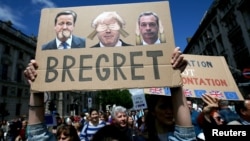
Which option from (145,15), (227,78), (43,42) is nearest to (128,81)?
(145,15)

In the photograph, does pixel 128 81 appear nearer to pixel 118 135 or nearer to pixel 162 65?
pixel 162 65

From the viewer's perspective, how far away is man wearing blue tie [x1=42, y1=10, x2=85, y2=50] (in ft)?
6.49

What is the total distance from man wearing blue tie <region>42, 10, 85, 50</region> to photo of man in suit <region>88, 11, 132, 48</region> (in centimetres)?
14

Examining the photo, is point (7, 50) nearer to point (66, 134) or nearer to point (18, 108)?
point (18, 108)

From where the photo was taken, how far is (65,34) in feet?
6.62

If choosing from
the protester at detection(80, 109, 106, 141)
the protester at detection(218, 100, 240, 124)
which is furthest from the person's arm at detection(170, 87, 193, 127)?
the protester at detection(80, 109, 106, 141)

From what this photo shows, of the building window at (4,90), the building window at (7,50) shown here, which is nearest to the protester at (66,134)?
the building window at (4,90)

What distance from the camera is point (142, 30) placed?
2010 millimetres

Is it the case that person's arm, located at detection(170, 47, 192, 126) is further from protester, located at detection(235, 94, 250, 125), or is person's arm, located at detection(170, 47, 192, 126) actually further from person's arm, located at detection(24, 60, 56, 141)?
protester, located at detection(235, 94, 250, 125)

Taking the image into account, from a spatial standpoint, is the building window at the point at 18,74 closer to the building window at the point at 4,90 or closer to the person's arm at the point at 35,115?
the building window at the point at 4,90

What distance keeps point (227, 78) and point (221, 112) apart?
0.59 m

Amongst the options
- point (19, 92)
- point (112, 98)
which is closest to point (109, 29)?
point (19, 92)

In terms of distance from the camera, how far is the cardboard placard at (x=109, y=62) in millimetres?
1817

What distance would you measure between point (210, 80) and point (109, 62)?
7.46 ft
